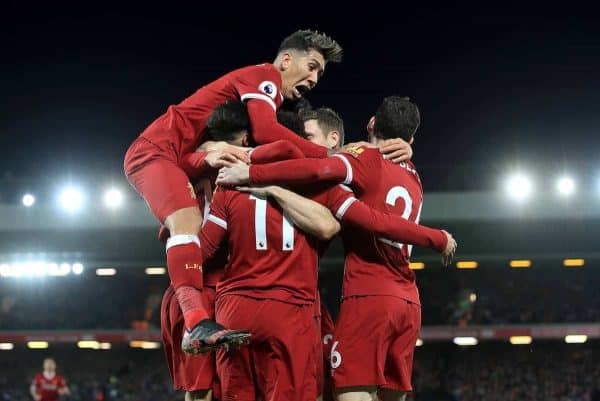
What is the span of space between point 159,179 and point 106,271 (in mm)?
25250

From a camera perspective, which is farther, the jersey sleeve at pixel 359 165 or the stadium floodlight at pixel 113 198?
the stadium floodlight at pixel 113 198

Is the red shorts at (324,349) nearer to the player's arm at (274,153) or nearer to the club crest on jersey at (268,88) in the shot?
the player's arm at (274,153)

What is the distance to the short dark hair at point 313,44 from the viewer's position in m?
5.34

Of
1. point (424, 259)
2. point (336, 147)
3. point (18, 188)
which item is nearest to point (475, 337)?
point (424, 259)

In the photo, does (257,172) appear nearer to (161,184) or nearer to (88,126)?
(161,184)

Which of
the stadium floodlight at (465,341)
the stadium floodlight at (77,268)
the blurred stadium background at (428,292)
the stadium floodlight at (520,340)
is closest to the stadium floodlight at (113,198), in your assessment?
the blurred stadium background at (428,292)

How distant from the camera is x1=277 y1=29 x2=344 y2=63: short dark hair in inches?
210

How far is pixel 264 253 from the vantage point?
424 centimetres

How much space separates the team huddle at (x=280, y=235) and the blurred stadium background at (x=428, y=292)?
17023 mm

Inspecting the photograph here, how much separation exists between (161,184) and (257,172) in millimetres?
604

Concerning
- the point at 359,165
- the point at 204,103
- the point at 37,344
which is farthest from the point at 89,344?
the point at 359,165

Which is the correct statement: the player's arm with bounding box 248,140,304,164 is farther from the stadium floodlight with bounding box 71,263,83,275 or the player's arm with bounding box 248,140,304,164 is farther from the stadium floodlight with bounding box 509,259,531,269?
the stadium floodlight with bounding box 71,263,83,275

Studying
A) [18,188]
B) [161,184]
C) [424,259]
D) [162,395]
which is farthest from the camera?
[424,259]

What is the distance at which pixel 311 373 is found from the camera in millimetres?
4238
